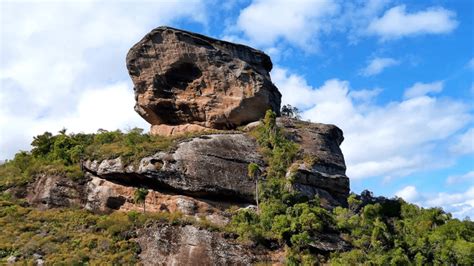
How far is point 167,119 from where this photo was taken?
167 ft

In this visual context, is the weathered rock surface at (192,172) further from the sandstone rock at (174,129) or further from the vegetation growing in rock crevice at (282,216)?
the sandstone rock at (174,129)

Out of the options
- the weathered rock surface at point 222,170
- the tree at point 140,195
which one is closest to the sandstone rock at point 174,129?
the weathered rock surface at point 222,170

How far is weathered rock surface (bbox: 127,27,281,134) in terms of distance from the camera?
4875 cm

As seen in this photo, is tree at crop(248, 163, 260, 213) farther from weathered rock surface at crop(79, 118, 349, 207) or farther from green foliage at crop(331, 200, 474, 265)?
green foliage at crop(331, 200, 474, 265)

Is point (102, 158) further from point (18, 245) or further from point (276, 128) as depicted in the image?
point (276, 128)

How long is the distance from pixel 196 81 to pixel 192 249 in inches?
804

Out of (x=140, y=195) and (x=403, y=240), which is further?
(x=403, y=240)

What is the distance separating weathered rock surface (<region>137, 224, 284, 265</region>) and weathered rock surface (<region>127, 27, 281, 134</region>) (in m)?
16.6

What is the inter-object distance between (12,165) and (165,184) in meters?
15.6

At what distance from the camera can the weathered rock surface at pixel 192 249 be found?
32281 mm

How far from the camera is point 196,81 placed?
49.5 m

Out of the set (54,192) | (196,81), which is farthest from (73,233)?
(196,81)

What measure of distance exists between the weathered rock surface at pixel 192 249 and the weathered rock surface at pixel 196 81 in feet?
54.6

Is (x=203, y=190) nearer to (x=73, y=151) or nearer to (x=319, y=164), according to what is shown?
(x=319, y=164)
